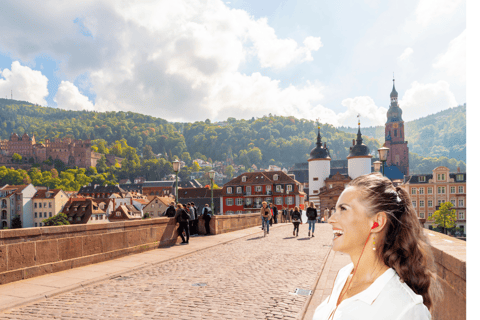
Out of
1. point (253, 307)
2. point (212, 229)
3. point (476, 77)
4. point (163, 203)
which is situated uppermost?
point (476, 77)

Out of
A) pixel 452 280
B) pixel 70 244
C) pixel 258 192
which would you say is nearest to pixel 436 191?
pixel 258 192

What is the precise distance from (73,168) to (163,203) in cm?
9985

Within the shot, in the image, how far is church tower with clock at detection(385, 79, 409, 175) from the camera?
440ft

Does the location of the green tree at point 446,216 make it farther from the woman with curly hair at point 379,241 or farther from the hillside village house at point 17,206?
the hillside village house at point 17,206

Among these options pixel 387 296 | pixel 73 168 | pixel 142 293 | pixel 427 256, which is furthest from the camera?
pixel 73 168

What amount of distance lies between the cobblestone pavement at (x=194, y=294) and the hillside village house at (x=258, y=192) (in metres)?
65.9

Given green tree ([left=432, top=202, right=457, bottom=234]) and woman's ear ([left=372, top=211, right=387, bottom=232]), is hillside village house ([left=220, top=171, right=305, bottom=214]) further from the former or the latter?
woman's ear ([left=372, top=211, right=387, bottom=232])

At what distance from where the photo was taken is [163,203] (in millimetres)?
96875

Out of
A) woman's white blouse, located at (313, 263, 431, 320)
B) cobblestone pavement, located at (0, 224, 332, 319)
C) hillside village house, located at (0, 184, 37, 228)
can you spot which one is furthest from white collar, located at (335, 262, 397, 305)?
hillside village house, located at (0, 184, 37, 228)

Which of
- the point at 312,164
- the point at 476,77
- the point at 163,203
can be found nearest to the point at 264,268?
the point at 476,77

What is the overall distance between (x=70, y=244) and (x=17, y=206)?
400 feet

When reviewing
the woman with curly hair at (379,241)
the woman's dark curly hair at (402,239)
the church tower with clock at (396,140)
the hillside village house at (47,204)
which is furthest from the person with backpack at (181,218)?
the church tower with clock at (396,140)

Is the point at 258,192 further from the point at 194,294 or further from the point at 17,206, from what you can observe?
the point at 17,206

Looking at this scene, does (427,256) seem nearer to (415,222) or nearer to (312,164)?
(415,222)
